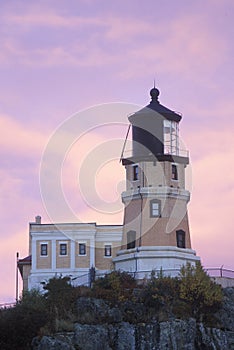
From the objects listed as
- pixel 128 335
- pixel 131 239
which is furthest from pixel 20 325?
pixel 131 239

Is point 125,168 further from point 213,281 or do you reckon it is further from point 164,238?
point 213,281

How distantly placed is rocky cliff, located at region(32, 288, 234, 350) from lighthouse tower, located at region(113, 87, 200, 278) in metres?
9.55

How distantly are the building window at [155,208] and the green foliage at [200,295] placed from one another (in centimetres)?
851

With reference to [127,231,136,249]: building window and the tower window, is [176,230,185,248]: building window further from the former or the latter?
the tower window

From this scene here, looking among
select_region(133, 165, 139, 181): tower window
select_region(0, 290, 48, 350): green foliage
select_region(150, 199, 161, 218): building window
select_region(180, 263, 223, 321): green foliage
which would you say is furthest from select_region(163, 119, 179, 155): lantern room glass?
select_region(0, 290, 48, 350): green foliage

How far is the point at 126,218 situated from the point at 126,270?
13.7ft

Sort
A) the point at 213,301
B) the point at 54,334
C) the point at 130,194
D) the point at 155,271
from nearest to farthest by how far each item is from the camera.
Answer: the point at 54,334 < the point at 213,301 < the point at 155,271 < the point at 130,194

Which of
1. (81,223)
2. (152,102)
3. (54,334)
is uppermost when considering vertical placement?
(152,102)

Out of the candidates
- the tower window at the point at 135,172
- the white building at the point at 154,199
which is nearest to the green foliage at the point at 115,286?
the white building at the point at 154,199

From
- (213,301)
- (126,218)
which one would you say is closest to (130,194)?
(126,218)

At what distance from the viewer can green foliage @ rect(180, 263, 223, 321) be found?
6475 cm

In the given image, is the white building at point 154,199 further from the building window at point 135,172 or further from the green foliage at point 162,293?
the green foliage at point 162,293

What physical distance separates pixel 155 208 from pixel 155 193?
1.08m

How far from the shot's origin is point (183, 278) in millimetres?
65750
